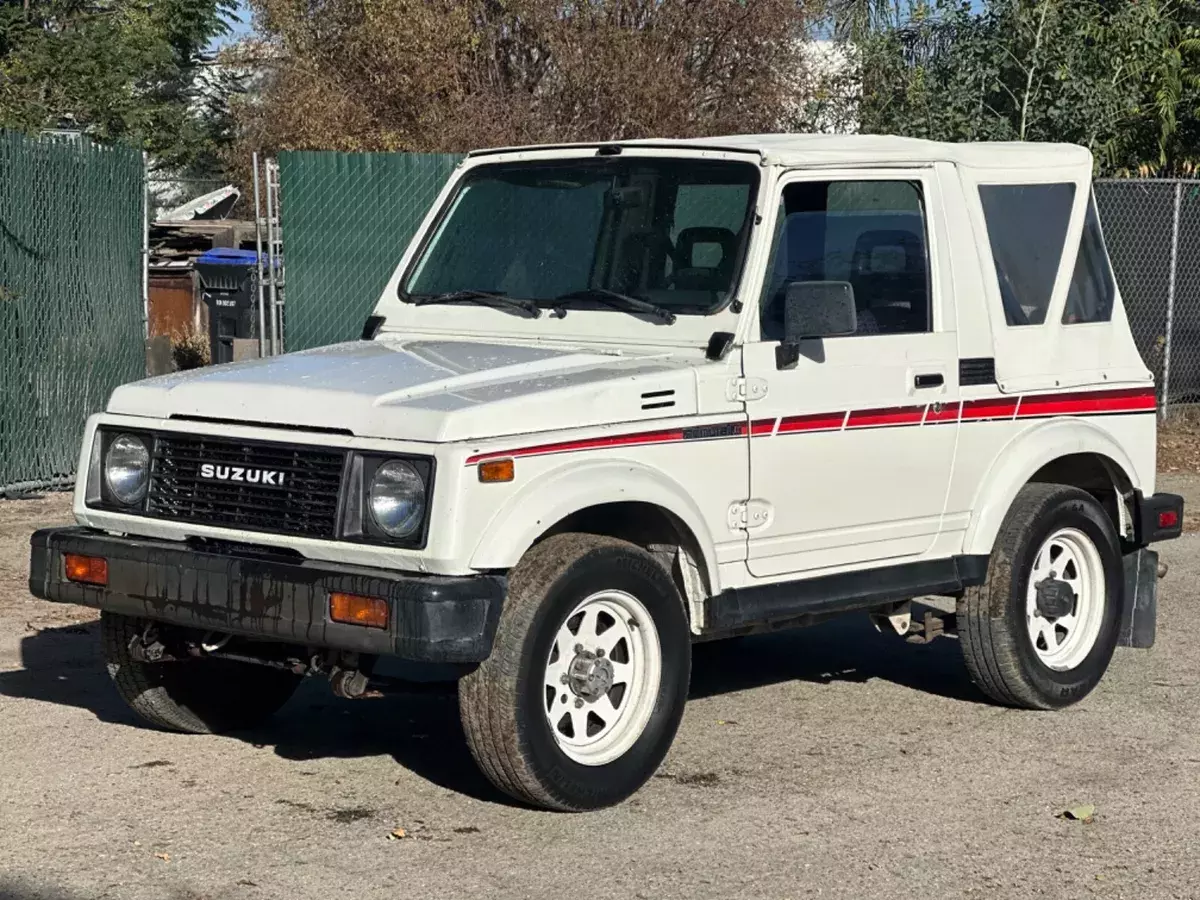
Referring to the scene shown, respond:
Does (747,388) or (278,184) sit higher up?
(278,184)

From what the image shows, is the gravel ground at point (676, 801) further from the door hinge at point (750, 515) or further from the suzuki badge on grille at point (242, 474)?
the suzuki badge on grille at point (242, 474)

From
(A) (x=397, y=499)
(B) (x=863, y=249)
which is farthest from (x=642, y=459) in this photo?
(B) (x=863, y=249)

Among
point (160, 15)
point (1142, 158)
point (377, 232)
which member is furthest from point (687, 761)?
point (160, 15)

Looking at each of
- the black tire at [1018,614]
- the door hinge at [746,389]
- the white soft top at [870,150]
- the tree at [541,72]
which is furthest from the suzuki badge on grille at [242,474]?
the tree at [541,72]

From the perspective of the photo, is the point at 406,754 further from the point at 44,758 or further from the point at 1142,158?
the point at 1142,158

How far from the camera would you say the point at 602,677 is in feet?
20.1

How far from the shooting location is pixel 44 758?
6.68 meters

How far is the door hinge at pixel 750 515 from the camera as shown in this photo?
6.49 metres

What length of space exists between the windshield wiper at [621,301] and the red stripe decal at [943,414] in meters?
1.08

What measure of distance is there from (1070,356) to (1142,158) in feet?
41.2

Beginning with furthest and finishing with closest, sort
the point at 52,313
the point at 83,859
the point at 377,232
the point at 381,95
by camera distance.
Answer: the point at 381,95, the point at 377,232, the point at 52,313, the point at 83,859

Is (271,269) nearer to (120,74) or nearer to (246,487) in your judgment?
(120,74)

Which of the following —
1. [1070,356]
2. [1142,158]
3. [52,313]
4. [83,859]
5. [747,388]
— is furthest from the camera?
[1142,158]

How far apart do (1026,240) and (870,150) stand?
0.88 metres
